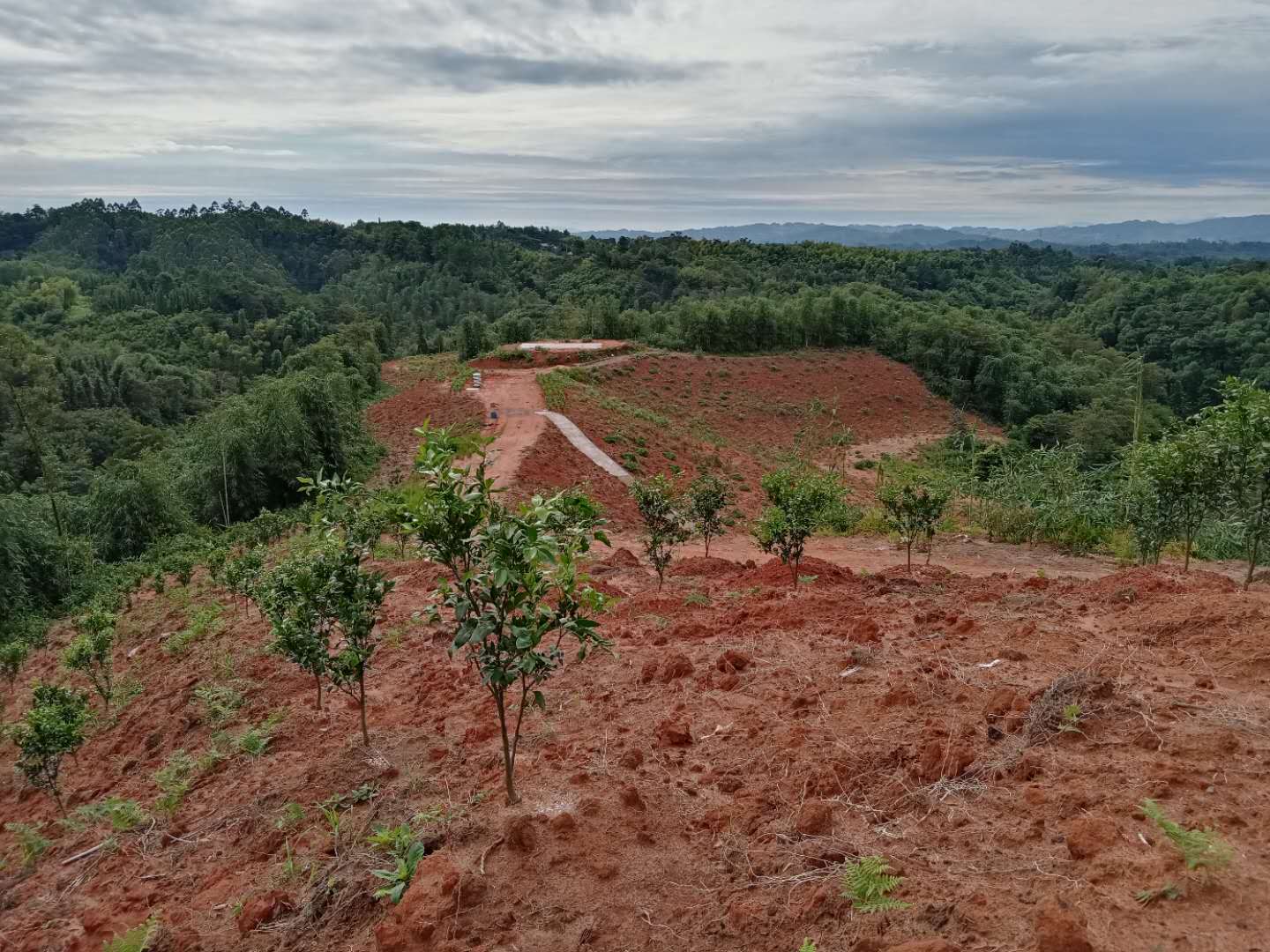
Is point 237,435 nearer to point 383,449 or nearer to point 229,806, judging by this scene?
point 383,449

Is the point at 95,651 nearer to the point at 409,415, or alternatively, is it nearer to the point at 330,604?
the point at 330,604

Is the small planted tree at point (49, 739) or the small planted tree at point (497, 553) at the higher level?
the small planted tree at point (497, 553)

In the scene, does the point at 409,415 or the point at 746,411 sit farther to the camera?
the point at 746,411

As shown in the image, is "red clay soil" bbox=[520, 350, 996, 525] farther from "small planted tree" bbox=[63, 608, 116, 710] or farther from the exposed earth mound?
"small planted tree" bbox=[63, 608, 116, 710]

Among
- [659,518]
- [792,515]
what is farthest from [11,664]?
[792,515]

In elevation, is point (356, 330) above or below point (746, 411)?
above

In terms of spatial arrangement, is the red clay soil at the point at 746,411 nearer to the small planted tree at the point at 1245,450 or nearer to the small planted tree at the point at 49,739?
the small planted tree at the point at 1245,450

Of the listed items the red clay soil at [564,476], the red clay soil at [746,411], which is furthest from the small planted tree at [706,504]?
the red clay soil at [746,411]
